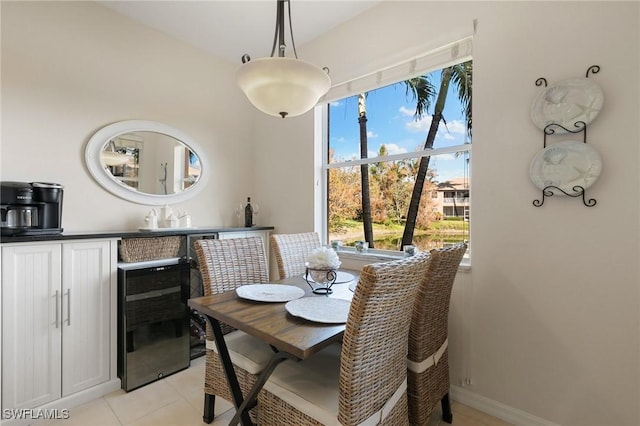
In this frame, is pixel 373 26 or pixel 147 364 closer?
pixel 147 364

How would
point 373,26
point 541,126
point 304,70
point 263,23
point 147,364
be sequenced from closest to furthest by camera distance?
point 304,70, point 541,126, point 147,364, point 373,26, point 263,23

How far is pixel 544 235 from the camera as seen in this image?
1626 millimetres

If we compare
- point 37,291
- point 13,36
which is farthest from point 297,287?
point 13,36

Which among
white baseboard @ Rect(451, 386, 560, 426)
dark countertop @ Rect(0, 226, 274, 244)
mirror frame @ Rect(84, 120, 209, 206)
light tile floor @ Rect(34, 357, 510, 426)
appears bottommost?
light tile floor @ Rect(34, 357, 510, 426)

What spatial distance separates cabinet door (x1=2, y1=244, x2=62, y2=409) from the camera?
5.38 ft

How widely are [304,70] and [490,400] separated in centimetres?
213

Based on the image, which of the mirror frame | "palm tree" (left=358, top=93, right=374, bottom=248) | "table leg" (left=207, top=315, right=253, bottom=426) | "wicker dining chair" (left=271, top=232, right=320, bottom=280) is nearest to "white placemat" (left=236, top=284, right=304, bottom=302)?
"table leg" (left=207, top=315, right=253, bottom=426)

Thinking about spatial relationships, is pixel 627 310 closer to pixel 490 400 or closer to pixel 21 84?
pixel 490 400

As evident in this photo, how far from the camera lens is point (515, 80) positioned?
5.65 ft

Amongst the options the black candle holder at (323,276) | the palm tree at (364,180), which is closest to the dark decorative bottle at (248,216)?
the palm tree at (364,180)

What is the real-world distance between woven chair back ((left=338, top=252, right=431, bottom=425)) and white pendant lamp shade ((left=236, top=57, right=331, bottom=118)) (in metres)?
0.89

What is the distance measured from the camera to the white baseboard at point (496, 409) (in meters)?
1.66

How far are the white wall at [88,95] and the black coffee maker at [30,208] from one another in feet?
1.01

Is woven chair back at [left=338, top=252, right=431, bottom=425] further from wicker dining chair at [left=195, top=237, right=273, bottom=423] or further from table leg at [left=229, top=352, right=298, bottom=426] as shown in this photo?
wicker dining chair at [left=195, top=237, right=273, bottom=423]
